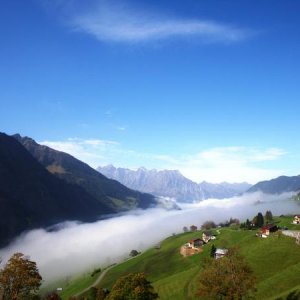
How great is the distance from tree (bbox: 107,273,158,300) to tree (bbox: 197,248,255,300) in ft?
39.0

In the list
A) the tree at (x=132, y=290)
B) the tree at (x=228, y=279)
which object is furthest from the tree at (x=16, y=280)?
the tree at (x=228, y=279)

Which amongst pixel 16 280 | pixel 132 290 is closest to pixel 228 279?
pixel 132 290

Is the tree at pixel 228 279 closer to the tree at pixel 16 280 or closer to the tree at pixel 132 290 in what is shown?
the tree at pixel 132 290

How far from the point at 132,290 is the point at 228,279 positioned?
2144 cm

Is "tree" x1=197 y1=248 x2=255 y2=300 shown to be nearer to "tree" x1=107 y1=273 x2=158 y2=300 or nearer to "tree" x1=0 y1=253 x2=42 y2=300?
"tree" x1=107 y1=273 x2=158 y2=300

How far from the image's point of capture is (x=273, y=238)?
155 m

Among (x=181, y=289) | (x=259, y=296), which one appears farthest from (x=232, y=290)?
(x=181, y=289)

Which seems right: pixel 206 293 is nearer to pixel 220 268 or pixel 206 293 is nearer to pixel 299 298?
pixel 220 268

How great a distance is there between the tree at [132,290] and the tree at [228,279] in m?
11.9

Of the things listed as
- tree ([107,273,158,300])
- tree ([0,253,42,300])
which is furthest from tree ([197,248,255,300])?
tree ([0,253,42,300])

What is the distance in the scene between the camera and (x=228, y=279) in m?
80.0

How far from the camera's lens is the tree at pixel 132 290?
8806cm

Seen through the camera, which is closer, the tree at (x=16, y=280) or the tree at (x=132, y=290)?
the tree at (x=16, y=280)

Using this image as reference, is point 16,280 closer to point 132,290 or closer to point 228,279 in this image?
point 132,290
